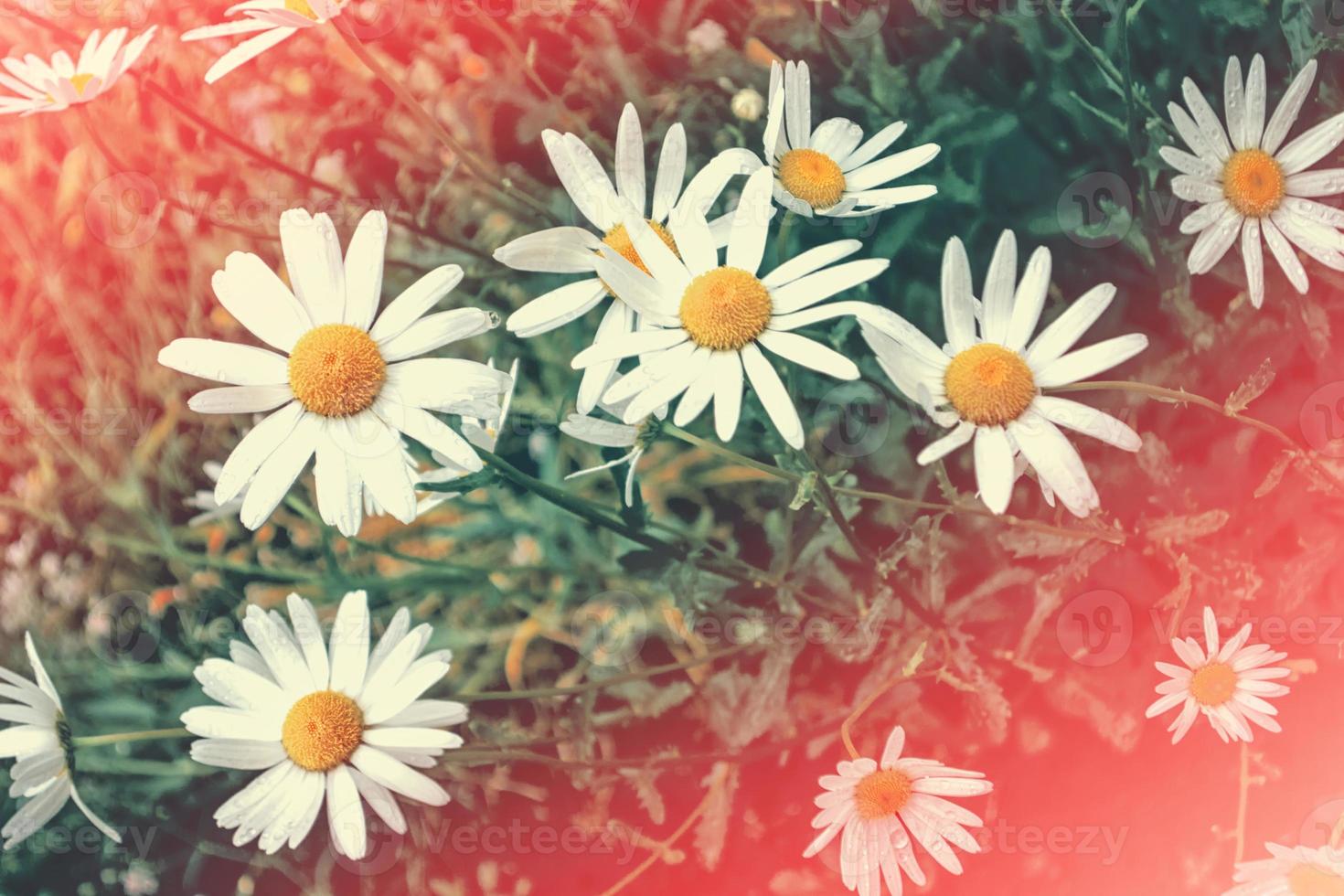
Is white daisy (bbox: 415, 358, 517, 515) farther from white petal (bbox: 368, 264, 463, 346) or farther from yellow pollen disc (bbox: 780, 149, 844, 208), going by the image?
yellow pollen disc (bbox: 780, 149, 844, 208)

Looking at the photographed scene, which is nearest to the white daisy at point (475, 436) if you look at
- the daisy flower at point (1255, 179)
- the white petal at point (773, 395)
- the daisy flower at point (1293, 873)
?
the white petal at point (773, 395)

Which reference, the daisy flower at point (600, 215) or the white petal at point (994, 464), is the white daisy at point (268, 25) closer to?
the daisy flower at point (600, 215)

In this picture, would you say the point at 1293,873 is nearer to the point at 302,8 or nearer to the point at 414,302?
the point at 414,302

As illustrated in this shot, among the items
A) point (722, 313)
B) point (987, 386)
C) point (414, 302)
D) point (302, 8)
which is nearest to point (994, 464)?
point (987, 386)

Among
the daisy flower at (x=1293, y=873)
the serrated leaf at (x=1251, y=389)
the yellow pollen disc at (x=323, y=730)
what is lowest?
the yellow pollen disc at (x=323, y=730)

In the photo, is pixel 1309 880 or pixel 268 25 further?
pixel 1309 880

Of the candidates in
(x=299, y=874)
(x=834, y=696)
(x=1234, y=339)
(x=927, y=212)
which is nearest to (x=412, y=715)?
(x=299, y=874)

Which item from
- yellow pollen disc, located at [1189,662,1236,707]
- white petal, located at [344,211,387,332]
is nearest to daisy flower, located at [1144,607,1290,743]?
yellow pollen disc, located at [1189,662,1236,707]
